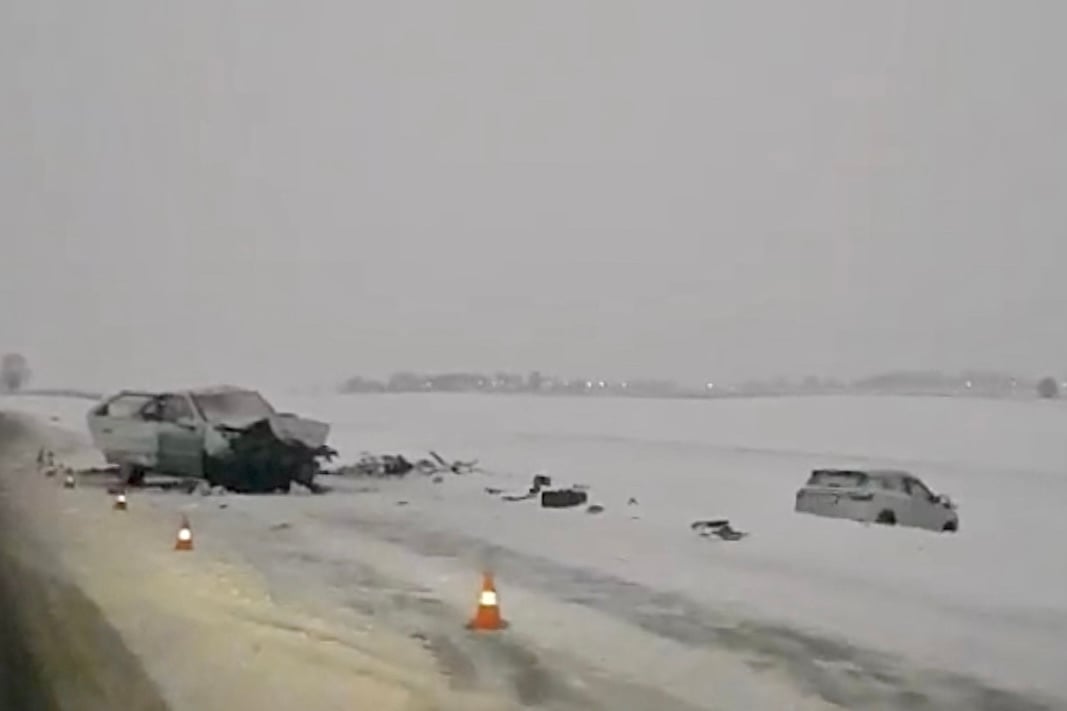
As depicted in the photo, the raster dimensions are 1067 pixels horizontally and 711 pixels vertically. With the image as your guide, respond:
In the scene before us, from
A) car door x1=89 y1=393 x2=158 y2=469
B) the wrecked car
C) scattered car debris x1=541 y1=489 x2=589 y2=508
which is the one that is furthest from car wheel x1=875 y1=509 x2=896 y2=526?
car door x1=89 y1=393 x2=158 y2=469

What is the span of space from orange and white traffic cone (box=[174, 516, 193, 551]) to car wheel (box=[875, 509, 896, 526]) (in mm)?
2797

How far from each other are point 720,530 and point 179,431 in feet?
7.51

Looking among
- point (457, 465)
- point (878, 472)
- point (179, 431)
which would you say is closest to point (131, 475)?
point (179, 431)

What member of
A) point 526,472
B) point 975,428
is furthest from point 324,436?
point 975,428

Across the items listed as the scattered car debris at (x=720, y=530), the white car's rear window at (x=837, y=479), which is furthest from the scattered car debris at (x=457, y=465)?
the white car's rear window at (x=837, y=479)

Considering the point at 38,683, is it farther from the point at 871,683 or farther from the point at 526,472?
the point at 871,683

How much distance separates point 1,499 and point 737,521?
12.0ft

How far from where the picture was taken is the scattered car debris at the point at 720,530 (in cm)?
471

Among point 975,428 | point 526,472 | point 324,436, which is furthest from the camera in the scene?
point 324,436

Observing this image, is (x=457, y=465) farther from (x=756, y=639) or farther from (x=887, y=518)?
(x=887, y=518)

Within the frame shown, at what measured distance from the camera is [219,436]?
19.0 ft

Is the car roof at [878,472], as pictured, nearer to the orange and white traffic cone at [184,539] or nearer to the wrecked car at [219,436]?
the wrecked car at [219,436]

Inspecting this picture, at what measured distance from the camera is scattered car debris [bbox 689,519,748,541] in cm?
471

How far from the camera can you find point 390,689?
472 centimetres
